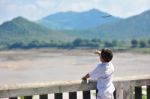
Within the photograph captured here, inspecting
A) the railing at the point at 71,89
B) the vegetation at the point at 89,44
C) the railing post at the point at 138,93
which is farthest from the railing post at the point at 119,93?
the vegetation at the point at 89,44

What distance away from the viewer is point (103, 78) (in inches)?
221

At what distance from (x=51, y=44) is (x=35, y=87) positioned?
17388 centimetres

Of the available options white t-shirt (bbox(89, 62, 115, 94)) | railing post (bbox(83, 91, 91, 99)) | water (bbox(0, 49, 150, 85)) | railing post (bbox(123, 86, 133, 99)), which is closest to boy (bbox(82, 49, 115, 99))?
white t-shirt (bbox(89, 62, 115, 94))

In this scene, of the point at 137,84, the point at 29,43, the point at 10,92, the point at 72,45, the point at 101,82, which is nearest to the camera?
the point at 10,92

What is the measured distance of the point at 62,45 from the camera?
580ft

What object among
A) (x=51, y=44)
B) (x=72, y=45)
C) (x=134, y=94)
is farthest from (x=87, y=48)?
(x=134, y=94)

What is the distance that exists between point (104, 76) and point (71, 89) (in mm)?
420

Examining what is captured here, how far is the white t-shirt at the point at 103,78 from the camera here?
557 cm

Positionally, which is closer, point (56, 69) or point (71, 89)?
point (71, 89)

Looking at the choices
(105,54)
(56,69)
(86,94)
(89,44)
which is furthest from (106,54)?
(89,44)

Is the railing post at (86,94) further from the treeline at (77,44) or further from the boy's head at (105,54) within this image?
the treeline at (77,44)

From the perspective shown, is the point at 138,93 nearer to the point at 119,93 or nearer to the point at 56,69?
the point at 119,93

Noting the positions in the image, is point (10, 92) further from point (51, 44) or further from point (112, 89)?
point (51, 44)

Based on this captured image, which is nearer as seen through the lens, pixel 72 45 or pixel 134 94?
pixel 134 94
